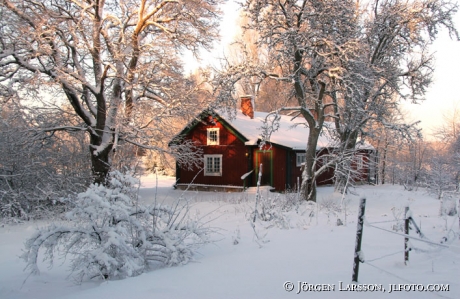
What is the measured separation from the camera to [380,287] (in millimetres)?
3971

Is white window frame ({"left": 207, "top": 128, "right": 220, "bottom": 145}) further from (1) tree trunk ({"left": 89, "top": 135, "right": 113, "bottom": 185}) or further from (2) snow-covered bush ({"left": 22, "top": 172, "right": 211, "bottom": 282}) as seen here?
(2) snow-covered bush ({"left": 22, "top": 172, "right": 211, "bottom": 282})

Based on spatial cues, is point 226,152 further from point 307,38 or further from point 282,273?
point 282,273

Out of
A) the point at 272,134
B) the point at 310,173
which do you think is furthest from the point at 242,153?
the point at 310,173

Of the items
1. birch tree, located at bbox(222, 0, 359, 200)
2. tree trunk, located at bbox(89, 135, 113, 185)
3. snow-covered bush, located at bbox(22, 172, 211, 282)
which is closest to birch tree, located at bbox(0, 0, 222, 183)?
tree trunk, located at bbox(89, 135, 113, 185)

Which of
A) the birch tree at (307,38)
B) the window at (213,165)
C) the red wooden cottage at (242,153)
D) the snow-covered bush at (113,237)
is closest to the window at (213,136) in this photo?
the red wooden cottage at (242,153)

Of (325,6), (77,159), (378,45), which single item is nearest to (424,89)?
(378,45)

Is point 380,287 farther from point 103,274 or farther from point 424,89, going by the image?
point 424,89

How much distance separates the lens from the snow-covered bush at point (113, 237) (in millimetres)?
4750

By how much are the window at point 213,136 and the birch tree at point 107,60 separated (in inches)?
276

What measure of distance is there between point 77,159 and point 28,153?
3.18 meters

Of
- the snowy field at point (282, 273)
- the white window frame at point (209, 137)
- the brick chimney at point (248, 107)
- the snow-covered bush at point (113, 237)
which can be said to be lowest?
the snowy field at point (282, 273)

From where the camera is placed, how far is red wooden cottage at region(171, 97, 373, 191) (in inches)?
866

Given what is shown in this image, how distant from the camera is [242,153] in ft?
74.6

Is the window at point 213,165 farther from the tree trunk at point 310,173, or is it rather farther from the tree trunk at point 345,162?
the tree trunk at point 310,173
